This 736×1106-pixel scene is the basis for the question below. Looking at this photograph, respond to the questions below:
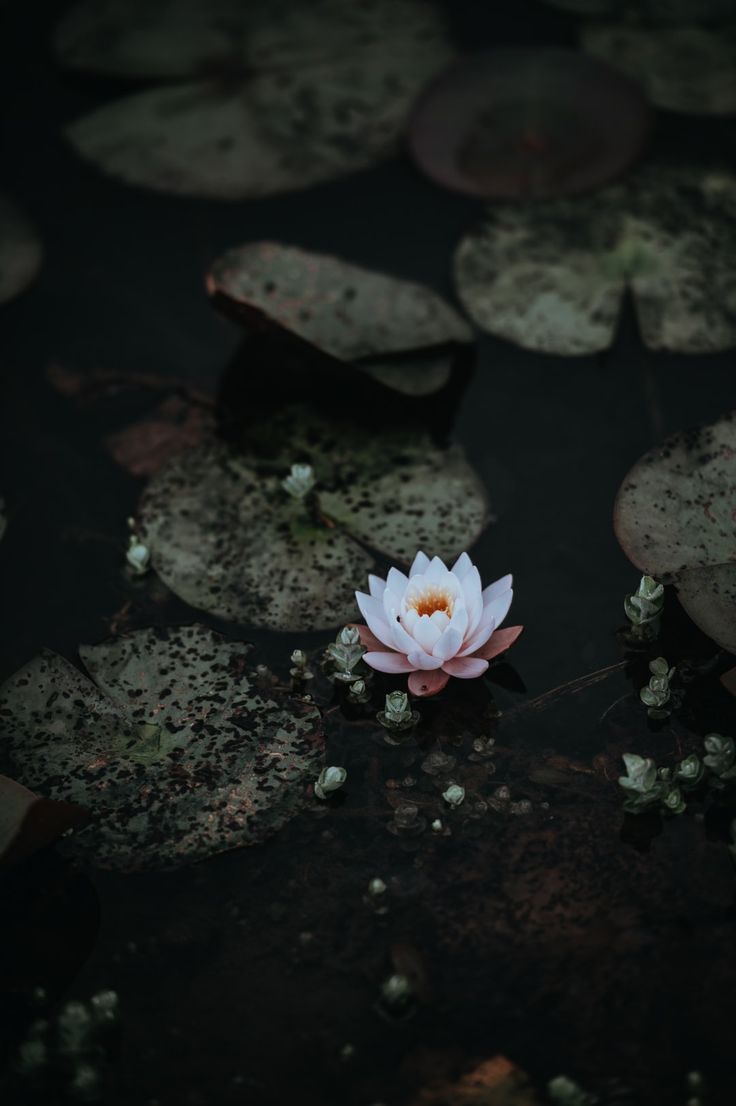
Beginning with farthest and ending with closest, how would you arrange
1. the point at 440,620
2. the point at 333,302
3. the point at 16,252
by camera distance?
the point at 16,252 < the point at 333,302 < the point at 440,620

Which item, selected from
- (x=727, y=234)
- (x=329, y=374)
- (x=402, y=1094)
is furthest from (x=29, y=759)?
(x=727, y=234)

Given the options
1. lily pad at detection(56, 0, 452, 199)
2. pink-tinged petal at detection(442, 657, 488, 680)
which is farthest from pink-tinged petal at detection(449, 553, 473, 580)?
lily pad at detection(56, 0, 452, 199)

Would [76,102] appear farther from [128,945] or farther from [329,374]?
[128,945]

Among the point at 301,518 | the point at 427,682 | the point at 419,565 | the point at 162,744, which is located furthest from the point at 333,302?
the point at 162,744

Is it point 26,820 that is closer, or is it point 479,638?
point 26,820

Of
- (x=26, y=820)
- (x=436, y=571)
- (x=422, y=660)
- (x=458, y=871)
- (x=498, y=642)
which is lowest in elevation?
(x=458, y=871)

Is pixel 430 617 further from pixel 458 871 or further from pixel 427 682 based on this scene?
pixel 458 871
